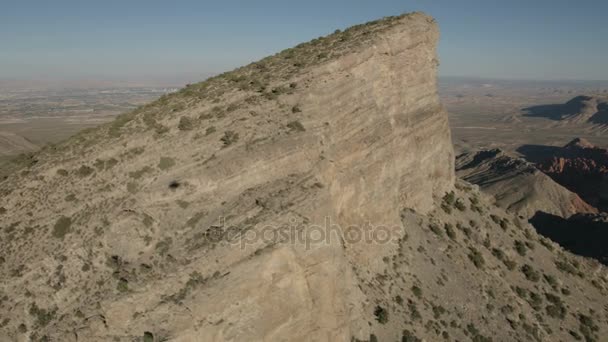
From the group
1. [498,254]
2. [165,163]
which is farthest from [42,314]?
[498,254]

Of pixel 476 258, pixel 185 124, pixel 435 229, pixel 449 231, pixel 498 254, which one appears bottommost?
pixel 498 254

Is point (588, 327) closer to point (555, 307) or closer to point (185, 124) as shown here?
point (555, 307)

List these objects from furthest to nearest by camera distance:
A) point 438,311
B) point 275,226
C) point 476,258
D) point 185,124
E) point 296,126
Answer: point 476,258 → point 438,311 → point 296,126 → point 185,124 → point 275,226

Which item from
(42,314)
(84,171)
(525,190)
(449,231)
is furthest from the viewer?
(525,190)

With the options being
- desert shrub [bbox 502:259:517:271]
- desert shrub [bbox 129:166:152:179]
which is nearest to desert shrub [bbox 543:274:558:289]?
desert shrub [bbox 502:259:517:271]

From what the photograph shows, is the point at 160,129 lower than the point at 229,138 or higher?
higher

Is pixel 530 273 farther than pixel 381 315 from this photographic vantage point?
Yes

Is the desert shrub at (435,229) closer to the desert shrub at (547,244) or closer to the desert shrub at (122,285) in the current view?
the desert shrub at (547,244)
